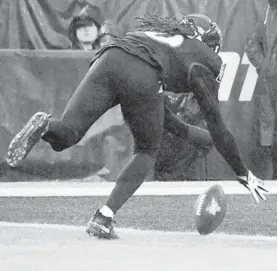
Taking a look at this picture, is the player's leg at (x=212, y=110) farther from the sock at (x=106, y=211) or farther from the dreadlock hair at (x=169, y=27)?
the sock at (x=106, y=211)

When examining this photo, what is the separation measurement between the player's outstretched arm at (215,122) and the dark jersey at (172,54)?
76 mm

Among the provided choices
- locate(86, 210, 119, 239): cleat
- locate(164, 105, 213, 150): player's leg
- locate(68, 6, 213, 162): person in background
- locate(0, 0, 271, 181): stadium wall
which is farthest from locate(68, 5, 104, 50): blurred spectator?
locate(86, 210, 119, 239): cleat

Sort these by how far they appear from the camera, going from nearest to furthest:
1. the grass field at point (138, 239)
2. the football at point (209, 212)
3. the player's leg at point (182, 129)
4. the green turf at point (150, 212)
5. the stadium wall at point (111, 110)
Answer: the grass field at point (138, 239), the football at point (209, 212), the player's leg at point (182, 129), the green turf at point (150, 212), the stadium wall at point (111, 110)

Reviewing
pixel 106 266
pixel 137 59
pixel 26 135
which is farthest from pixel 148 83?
pixel 106 266

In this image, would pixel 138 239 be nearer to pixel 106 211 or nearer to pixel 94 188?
pixel 106 211

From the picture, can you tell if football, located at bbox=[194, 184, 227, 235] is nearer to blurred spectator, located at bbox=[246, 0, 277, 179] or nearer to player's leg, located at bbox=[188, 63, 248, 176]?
player's leg, located at bbox=[188, 63, 248, 176]

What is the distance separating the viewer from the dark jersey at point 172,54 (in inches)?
232

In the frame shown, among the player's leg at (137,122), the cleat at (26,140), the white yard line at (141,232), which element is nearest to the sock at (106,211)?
the player's leg at (137,122)

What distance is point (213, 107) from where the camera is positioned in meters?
5.81

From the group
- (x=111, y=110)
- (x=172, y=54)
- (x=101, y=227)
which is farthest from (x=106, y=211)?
(x=111, y=110)

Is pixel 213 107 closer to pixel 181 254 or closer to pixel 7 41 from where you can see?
pixel 181 254

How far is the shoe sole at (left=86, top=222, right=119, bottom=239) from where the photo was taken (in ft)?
19.4

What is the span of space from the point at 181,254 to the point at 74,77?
5325mm

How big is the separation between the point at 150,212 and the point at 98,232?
1.94 m
